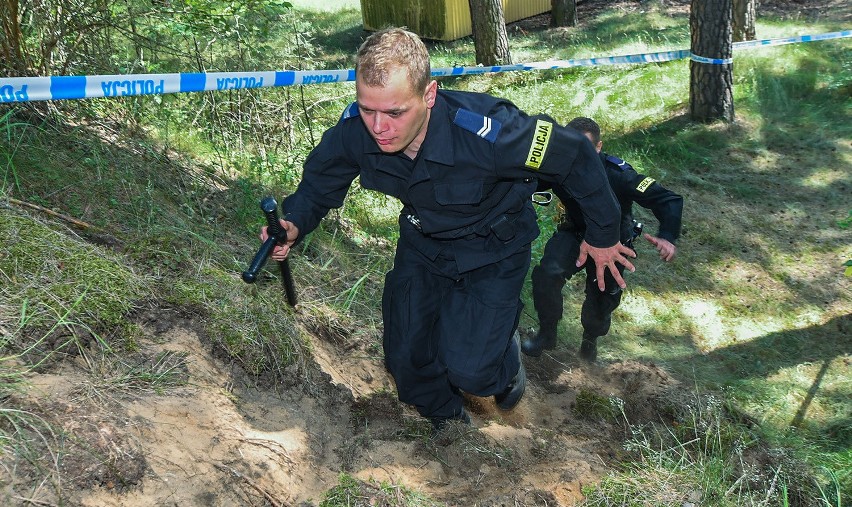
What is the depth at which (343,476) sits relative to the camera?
3.03 meters

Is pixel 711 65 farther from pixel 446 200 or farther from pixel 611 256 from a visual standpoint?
pixel 446 200

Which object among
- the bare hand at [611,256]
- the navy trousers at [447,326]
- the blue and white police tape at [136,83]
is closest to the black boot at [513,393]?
the navy trousers at [447,326]

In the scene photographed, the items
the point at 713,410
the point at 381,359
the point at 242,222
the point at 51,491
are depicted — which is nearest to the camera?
the point at 51,491

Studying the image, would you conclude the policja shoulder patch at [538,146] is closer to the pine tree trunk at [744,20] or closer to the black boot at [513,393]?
the black boot at [513,393]

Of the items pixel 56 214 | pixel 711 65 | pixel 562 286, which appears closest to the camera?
pixel 56 214

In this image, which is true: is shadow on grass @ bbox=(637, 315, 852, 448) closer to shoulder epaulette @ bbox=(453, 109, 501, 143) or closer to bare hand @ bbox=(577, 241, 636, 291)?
bare hand @ bbox=(577, 241, 636, 291)

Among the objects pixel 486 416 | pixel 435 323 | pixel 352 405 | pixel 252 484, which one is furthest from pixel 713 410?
pixel 252 484

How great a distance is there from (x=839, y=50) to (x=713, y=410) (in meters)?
8.18

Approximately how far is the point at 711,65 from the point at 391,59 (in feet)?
21.2

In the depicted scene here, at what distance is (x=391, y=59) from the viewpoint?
3092mm

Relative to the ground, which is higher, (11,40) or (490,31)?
(11,40)

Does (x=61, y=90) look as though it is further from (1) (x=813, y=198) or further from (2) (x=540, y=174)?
(1) (x=813, y=198)

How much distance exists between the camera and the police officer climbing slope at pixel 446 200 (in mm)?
3221

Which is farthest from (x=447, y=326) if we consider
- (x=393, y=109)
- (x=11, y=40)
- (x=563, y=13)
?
(x=563, y=13)
